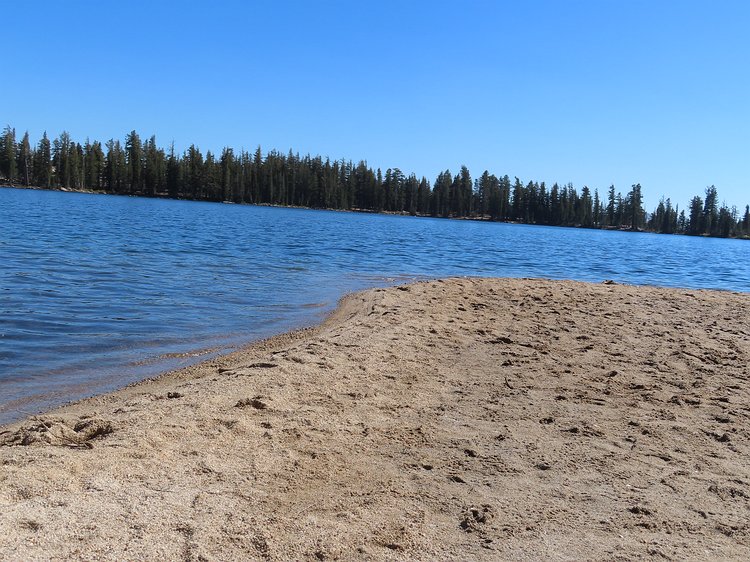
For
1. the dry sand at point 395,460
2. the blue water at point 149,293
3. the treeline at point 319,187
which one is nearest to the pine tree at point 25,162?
the treeline at point 319,187

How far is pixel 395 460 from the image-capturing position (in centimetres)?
499

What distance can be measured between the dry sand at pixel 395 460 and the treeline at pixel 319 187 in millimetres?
145320

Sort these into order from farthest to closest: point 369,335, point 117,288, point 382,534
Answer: point 117,288 → point 369,335 → point 382,534

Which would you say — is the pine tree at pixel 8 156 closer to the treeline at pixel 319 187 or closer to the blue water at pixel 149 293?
the treeline at pixel 319 187

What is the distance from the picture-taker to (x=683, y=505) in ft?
14.4

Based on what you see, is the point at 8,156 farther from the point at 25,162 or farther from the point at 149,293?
the point at 149,293

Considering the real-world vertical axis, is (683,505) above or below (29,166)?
below

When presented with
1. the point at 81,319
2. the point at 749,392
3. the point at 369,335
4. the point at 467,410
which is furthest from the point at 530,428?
the point at 81,319

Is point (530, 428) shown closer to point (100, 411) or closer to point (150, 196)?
point (100, 411)

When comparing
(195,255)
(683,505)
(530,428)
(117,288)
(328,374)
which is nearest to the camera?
(683,505)

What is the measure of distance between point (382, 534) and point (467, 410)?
276 centimetres

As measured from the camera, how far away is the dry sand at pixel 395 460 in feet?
12.0

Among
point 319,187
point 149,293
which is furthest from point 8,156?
point 149,293

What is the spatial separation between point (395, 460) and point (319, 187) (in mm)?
163477
